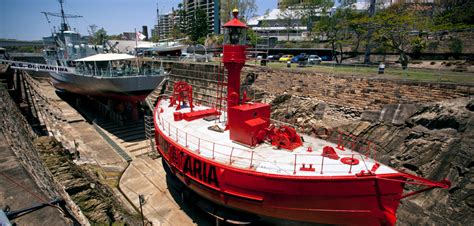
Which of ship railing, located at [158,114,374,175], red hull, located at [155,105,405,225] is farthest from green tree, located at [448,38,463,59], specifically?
red hull, located at [155,105,405,225]

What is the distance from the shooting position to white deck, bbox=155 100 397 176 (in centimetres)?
663

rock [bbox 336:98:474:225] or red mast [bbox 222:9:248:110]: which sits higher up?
red mast [bbox 222:9:248:110]

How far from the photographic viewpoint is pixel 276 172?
663 cm

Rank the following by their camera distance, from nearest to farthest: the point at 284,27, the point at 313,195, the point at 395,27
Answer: the point at 313,195 → the point at 395,27 → the point at 284,27

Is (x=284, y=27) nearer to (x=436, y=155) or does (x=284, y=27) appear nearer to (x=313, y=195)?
(x=436, y=155)

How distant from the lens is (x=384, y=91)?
12094mm

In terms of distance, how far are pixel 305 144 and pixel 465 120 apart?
240 inches

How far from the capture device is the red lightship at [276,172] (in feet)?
20.7

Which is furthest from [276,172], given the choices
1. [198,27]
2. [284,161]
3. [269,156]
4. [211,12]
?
[211,12]

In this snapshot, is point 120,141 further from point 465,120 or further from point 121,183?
point 465,120

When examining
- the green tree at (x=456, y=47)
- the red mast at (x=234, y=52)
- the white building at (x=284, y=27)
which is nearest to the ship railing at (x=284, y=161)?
the red mast at (x=234, y=52)

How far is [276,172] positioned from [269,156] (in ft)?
3.22

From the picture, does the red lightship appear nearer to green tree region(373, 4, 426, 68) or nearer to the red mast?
the red mast

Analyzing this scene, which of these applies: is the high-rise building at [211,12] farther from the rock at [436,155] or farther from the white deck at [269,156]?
the rock at [436,155]
